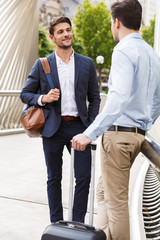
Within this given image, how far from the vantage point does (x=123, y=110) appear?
2150 mm

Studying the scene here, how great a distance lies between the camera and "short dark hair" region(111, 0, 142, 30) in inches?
86.6

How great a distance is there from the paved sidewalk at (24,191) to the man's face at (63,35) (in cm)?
174

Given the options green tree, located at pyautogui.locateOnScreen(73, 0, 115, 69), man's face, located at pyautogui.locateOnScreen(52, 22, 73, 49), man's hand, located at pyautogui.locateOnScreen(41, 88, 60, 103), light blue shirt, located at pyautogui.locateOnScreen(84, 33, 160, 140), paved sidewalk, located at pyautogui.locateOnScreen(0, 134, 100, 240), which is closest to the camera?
light blue shirt, located at pyautogui.locateOnScreen(84, 33, 160, 140)

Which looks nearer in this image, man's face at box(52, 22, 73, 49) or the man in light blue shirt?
the man in light blue shirt

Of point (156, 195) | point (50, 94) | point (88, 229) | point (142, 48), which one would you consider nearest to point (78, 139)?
point (88, 229)

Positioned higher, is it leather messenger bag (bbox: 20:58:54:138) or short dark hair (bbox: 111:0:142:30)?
short dark hair (bbox: 111:0:142:30)

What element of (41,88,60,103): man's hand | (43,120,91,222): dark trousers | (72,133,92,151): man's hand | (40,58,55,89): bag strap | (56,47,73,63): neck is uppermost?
(56,47,73,63): neck

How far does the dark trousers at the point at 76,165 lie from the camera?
3275 mm

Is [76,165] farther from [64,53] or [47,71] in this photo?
[64,53]

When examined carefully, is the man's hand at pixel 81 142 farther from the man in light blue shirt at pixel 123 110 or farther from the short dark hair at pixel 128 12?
the short dark hair at pixel 128 12

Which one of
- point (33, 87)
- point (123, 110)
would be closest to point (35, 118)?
point (33, 87)

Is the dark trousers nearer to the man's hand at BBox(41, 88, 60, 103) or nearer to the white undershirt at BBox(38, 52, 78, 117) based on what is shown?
the white undershirt at BBox(38, 52, 78, 117)

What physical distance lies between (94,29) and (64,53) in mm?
44397

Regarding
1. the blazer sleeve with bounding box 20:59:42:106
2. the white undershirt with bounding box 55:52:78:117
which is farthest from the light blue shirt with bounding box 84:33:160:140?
the blazer sleeve with bounding box 20:59:42:106
